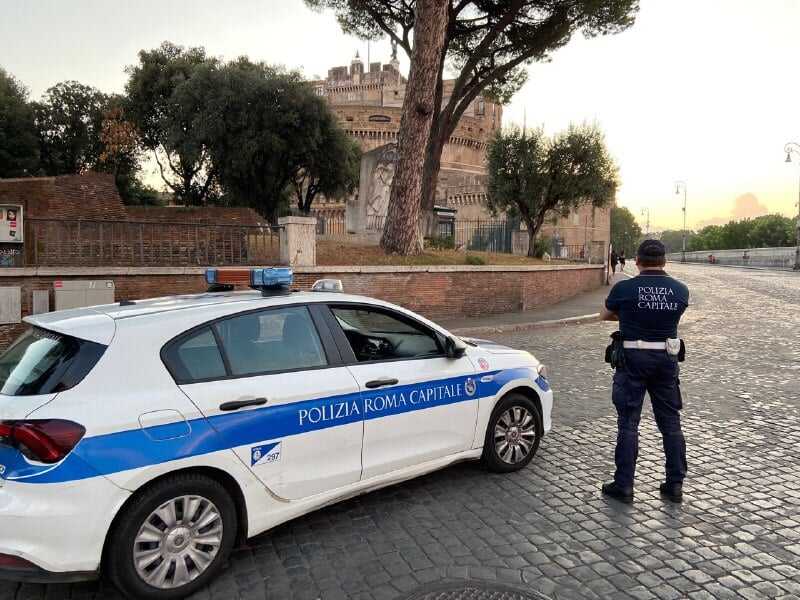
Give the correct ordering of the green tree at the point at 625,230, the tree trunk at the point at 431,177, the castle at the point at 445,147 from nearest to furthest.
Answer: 1. the tree trunk at the point at 431,177
2. the castle at the point at 445,147
3. the green tree at the point at 625,230

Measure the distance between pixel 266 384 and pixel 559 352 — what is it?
8.16 meters

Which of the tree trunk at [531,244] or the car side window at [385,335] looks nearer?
the car side window at [385,335]

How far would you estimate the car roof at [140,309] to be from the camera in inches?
113

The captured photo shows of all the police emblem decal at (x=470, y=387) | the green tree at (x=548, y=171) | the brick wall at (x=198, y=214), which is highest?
the green tree at (x=548, y=171)

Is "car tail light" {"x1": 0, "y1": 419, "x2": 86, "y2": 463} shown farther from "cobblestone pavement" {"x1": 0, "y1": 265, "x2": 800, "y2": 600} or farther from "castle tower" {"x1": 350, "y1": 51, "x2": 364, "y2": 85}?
"castle tower" {"x1": 350, "y1": 51, "x2": 364, "y2": 85}

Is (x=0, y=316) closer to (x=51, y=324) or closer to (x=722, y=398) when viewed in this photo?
Result: (x=51, y=324)

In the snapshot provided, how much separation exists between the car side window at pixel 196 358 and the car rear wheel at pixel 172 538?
20.3 inches

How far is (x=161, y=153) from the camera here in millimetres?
32906

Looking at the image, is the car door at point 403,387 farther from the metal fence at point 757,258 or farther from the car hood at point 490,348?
the metal fence at point 757,258

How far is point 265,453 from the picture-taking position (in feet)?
9.84

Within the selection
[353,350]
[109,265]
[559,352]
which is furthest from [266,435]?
[109,265]

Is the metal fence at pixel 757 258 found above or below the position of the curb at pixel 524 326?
above

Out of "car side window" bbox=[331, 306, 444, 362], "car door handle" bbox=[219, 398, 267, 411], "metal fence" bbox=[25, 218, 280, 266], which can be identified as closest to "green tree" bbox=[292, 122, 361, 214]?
"metal fence" bbox=[25, 218, 280, 266]

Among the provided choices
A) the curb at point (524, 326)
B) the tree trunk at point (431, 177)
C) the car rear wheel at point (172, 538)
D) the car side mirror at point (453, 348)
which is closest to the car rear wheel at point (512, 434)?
the car side mirror at point (453, 348)
